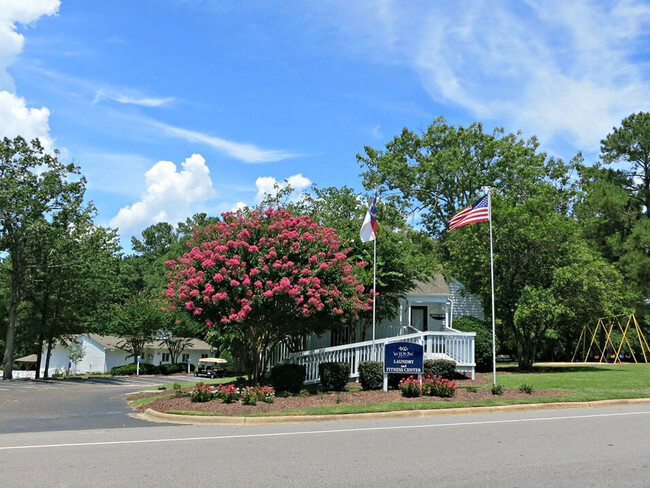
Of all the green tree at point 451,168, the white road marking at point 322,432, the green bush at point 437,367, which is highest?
the green tree at point 451,168

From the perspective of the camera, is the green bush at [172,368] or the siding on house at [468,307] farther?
the green bush at [172,368]

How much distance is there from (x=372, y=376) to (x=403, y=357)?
47.1 inches

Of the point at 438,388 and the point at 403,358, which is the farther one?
the point at 403,358

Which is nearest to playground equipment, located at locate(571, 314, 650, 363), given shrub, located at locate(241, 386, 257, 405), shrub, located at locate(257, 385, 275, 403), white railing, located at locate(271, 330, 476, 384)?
white railing, located at locate(271, 330, 476, 384)

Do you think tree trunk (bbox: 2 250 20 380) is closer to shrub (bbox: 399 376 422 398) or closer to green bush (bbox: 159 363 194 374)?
green bush (bbox: 159 363 194 374)

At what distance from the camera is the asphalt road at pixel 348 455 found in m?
6.18

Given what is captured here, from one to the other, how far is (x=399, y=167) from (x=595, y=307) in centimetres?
2023

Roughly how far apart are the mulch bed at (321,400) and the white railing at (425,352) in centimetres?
194

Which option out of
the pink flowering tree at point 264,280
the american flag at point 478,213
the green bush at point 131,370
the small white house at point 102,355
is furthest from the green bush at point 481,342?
the small white house at point 102,355

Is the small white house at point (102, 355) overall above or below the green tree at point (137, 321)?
below

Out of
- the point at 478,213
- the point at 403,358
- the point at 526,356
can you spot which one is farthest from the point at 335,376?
the point at 526,356

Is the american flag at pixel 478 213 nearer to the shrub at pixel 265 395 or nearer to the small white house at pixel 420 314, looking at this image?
the small white house at pixel 420 314

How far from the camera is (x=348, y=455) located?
760cm

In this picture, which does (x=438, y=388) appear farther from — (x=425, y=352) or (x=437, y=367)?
(x=425, y=352)
